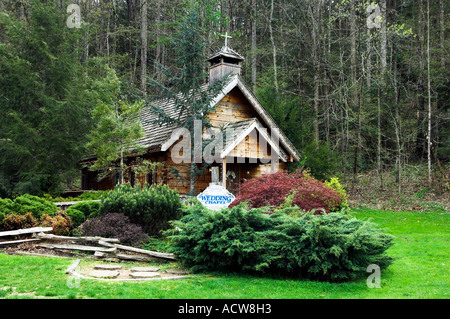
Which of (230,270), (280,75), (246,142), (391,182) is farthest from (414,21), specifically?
(230,270)

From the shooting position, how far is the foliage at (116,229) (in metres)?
10.2

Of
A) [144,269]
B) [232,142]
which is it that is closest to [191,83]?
[232,142]

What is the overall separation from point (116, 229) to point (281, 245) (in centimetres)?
472

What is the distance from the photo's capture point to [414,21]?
1077 inches

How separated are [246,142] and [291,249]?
821cm

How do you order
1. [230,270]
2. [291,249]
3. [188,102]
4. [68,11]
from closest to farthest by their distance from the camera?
[291,249], [230,270], [188,102], [68,11]

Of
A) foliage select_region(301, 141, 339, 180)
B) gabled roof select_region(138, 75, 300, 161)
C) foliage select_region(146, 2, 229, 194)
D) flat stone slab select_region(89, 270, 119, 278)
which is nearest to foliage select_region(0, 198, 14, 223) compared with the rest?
flat stone slab select_region(89, 270, 119, 278)

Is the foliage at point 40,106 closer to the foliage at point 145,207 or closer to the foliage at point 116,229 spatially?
the foliage at point 145,207

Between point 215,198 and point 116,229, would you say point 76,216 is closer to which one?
point 116,229

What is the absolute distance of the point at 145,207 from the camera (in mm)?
11070

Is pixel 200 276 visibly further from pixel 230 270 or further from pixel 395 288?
pixel 395 288

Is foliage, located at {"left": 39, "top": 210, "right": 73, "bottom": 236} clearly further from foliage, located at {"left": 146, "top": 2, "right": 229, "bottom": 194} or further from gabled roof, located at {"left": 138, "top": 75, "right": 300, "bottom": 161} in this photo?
gabled roof, located at {"left": 138, "top": 75, "right": 300, "bottom": 161}

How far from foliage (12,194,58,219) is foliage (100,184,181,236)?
1.82m

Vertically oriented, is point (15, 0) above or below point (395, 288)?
above
